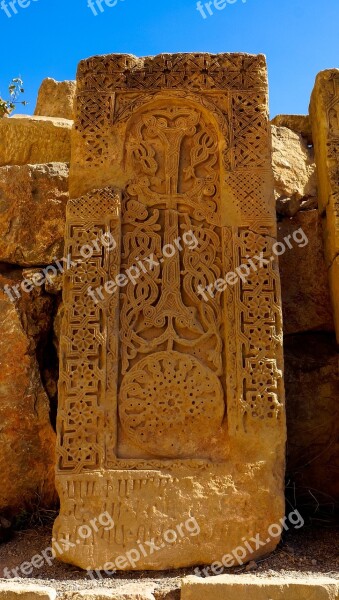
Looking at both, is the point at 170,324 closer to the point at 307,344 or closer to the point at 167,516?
the point at 167,516

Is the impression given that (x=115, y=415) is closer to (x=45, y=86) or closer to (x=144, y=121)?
(x=144, y=121)

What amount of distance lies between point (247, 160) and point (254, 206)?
35cm

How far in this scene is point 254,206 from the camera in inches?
154

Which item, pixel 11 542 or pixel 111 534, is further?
pixel 11 542

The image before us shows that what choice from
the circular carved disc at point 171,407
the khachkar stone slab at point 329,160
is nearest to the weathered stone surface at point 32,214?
the circular carved disc at point 171,407

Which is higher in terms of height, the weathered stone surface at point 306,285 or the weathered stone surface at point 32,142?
the weathered stone surface at point 32,142

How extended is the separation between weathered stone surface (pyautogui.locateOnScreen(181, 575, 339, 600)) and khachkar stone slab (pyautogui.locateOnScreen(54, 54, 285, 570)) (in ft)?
1.51

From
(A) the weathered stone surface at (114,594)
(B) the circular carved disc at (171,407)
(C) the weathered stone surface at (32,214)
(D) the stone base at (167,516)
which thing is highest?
(C) the weathered stone surface at (32,214)

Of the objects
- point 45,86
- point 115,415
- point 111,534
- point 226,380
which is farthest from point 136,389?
point 45,86

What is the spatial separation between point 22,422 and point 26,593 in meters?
1.50

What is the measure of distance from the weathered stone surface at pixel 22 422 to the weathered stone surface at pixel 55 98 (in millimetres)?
3002

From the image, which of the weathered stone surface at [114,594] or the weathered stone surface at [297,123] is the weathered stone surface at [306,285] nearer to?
the weathered stone surface at [297,123]

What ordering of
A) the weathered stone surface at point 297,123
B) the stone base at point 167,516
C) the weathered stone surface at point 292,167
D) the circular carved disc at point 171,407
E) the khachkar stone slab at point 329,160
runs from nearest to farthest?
the stone base at point 167,516 → the circular carved disc at point 171,407 → the khachkar stone slab at point 329,160 → the weathered stone surface at point 292,167 → the weathered stone surface at point 297,123

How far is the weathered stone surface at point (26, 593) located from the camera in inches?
108
